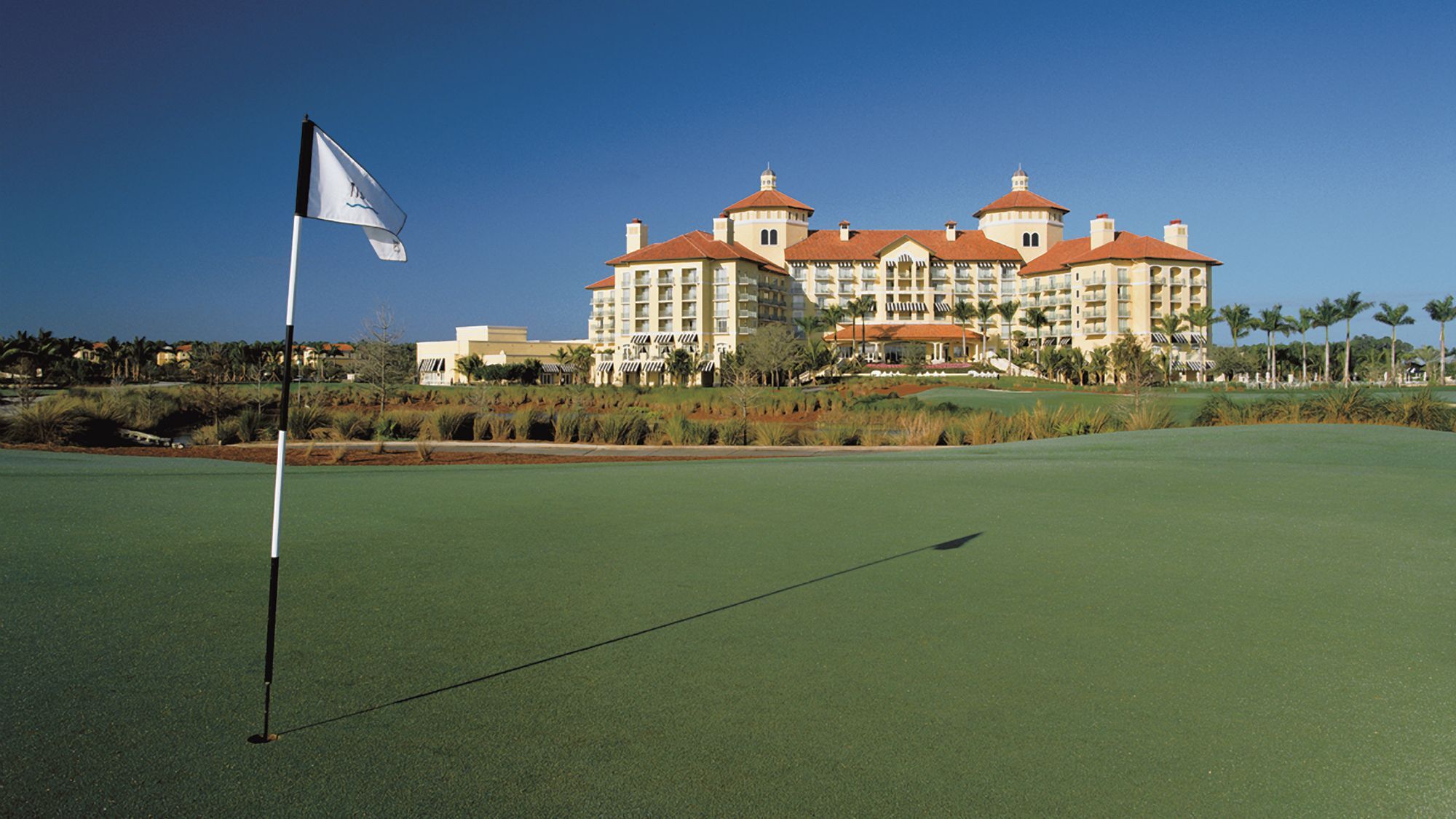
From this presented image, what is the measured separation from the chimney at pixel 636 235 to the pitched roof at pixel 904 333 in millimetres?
24452

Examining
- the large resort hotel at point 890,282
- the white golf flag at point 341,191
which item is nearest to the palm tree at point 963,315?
the large resort hotel at point 890,282

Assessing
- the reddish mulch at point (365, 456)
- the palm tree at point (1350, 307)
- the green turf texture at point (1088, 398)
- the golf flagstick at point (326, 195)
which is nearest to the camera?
the golf flagstick at point (326, 195)

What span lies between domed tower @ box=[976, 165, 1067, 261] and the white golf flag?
107 metres

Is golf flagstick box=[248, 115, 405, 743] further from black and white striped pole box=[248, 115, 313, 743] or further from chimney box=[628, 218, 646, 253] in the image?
chimney box=[628, 218, 646, 253]

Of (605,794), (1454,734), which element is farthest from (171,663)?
(1454,734)

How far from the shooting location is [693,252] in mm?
95688

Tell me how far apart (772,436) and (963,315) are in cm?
7602

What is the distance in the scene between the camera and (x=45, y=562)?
6.71 m

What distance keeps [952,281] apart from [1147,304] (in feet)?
65.1

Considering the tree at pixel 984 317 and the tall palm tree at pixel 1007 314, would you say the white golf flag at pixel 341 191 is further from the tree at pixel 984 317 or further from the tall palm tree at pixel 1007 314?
the tree at pixel 984 317

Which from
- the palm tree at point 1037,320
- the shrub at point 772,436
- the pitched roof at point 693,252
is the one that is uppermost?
the pitched roof at point 693,252

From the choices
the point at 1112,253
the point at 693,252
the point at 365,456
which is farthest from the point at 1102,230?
the point at 365,456

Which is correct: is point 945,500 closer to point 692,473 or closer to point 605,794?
point 692,473

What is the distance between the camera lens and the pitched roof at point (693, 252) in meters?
95.6
